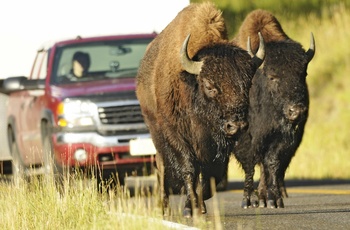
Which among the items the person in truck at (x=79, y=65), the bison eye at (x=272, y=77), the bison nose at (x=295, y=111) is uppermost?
the person in truck at (x=79, y=65)

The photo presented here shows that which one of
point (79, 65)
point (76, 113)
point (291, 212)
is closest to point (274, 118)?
point (291, 212)

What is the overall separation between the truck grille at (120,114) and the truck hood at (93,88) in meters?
0.23

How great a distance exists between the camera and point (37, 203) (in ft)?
45.0

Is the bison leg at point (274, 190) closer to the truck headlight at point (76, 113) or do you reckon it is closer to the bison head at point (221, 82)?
the bison head at point (221, 82)

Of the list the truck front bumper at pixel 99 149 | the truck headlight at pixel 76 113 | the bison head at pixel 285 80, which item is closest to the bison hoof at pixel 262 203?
the bison head at pixel 285 80

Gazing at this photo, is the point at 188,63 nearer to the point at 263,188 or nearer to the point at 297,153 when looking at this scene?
the point at 263,188

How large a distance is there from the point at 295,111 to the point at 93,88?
155 inches

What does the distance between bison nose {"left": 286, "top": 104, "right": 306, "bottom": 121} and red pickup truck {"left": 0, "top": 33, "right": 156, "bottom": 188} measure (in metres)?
2.70

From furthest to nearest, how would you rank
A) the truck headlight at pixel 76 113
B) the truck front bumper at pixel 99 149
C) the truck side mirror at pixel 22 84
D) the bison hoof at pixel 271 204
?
1. the truck side mirror at pixel 22 84
2. the truck headlight at pixel 76 113
3. the truck front bumper at pixel 99 149
4. the bison hoof at pixel 271 204

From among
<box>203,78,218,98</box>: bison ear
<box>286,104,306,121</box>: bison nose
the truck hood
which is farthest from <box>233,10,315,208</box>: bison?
the truck hood

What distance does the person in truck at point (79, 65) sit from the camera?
63.2ft

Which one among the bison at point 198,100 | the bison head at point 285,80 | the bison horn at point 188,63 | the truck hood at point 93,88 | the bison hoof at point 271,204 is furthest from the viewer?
the truck hood at point 93,88

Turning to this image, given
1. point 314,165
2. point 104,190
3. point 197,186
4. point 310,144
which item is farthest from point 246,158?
point 310,144

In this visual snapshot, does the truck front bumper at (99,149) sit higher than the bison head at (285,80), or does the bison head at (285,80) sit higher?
the bison head at (285,80)
